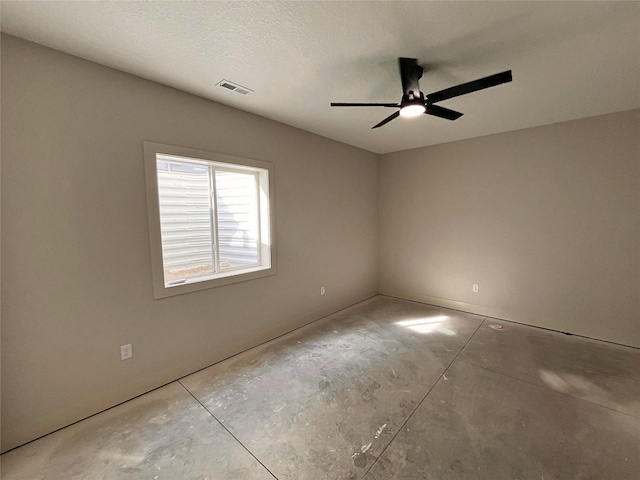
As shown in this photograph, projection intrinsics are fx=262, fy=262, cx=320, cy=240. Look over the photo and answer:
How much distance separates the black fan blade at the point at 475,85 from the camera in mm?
1587

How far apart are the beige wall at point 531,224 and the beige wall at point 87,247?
9.54ft

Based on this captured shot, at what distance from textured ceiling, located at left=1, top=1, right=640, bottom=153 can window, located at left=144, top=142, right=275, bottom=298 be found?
0.67 meters

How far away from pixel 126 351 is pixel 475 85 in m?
3.26

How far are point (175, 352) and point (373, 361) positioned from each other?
6.27 ft

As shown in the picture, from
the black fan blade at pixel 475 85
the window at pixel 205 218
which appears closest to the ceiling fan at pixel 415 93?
the black fan blade at pixel 475 85

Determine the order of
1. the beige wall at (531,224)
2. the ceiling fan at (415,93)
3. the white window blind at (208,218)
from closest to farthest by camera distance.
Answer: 1. the ceiling fan at (415,93)
2. the white window blind at (208,218)
3. the beige wall at (531,224)

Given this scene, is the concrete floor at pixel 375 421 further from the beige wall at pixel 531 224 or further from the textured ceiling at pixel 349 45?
the textured ceiling at pixel 349 45

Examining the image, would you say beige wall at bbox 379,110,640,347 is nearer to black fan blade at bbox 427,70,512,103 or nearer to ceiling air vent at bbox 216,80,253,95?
black fan blade at bbox 427,70,512,103

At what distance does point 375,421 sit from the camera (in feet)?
6.18

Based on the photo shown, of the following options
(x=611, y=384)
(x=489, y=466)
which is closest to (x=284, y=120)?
(x=489, y=466)

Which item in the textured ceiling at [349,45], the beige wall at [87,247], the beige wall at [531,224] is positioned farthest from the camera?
the beige wall at [531,224]

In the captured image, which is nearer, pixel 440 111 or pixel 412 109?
pixel 412 109

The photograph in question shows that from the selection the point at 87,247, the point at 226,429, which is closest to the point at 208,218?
the point at 87,247

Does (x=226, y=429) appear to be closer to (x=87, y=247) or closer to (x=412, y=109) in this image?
(x=87, y=247)
